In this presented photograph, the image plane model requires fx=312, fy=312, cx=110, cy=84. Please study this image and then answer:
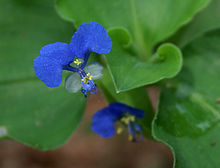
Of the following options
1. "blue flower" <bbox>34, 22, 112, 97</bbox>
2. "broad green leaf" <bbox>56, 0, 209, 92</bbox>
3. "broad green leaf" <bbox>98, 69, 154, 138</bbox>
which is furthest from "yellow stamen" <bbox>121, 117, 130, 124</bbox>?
"blue flower" <bbox>34, 22, 112, 97</bbox>

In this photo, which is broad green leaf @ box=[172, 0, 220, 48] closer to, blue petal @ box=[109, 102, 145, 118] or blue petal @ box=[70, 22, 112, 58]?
blue petal @ box=[109, 102, 145, 118]

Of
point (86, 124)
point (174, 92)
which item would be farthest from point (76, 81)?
point (86, 124)

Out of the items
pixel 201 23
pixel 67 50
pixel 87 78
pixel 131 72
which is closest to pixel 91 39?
pixel 67 50

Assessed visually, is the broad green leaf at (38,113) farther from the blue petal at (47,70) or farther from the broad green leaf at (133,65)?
the blue petal at (47,70)

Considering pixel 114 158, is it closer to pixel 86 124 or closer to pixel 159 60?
pixel 86 124

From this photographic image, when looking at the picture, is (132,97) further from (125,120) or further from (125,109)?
(125,120)

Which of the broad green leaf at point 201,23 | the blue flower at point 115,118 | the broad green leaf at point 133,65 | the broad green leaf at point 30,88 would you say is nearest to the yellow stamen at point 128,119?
the blue flower at point 115,118

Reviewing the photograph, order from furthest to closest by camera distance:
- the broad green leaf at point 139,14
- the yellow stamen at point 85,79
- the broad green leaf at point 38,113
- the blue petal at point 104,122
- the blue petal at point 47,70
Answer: the broad green leaf at point 38,113 < the broad green leaf at point 139,14 < the blue petal at point 104,122 < the yellow stamen at point 85,79 < the blue petal at point 47,70
